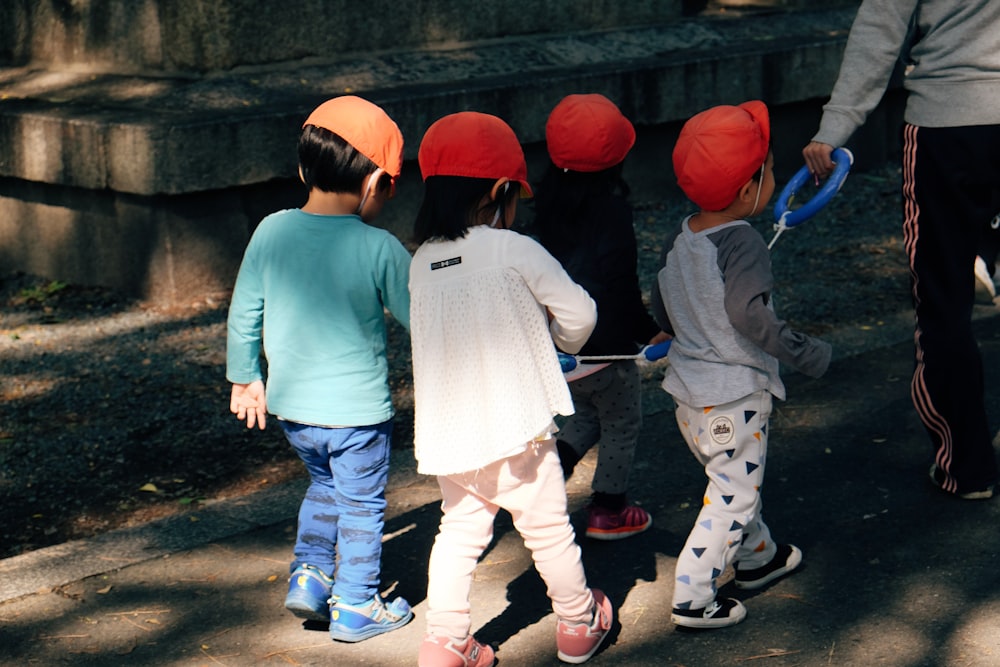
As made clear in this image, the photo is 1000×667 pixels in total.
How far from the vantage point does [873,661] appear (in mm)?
3352

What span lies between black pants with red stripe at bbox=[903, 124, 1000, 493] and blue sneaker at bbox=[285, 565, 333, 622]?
1923 millimetres

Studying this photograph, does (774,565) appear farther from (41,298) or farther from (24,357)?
(41,298)

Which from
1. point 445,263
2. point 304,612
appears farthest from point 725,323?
point 304,612

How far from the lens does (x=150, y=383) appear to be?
5605 mm

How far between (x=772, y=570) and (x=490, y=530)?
0.89 m

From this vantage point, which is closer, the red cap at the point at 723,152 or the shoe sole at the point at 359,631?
the red cap at the point at 723,152

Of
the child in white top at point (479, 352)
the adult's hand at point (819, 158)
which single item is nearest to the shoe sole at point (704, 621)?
the child in white top at point (479, 352)

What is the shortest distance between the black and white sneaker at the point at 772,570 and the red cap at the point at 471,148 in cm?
132

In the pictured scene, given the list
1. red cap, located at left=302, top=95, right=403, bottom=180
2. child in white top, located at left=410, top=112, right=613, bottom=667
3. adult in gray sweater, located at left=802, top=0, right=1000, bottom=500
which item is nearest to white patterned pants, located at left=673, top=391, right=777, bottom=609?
child in white top, located at left=410, top=112, right=613, bottom=667

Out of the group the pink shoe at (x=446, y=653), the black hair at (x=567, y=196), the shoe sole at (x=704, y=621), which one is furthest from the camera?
the black hair at (x=567, y=196)

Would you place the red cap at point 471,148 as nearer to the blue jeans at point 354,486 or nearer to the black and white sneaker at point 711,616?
the blue jeans at point 354,486

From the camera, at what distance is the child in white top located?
319 cm

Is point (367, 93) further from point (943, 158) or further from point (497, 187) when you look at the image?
point (497, 187)

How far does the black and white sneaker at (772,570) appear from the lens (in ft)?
12.4
